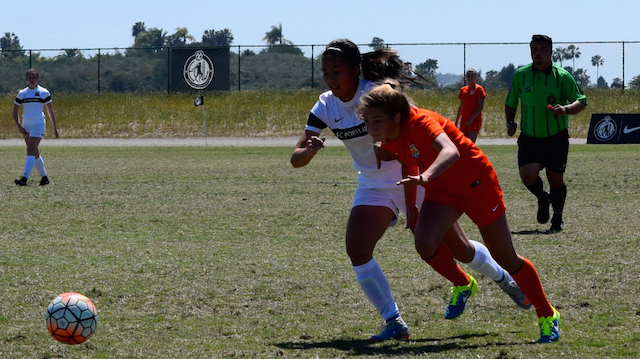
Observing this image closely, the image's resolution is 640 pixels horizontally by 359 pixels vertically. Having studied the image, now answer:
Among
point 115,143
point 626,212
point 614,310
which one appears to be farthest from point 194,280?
point 115,143

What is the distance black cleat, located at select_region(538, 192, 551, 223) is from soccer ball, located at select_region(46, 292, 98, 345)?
6069mm

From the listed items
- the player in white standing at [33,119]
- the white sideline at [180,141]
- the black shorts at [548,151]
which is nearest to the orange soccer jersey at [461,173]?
the black shorts at [548,151]

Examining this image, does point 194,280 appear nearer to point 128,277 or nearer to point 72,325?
point 128,277

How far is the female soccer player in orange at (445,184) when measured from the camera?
4.62 meters

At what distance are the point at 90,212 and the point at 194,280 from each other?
4.90m

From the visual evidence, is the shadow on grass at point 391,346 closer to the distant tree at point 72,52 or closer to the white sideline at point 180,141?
the white sideline at point 180,141

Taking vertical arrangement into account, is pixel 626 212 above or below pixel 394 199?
below

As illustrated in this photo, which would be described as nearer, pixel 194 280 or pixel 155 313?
pixel 155 313

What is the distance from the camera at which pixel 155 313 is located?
5582mm

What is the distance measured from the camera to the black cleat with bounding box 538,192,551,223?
9531 millimetres

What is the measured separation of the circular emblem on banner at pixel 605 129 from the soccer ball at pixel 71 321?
2345 centimetres

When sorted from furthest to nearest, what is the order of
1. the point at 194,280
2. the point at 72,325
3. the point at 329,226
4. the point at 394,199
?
the point at 329,226, the point at 194,280, the point at 394,199, the point at 72,325

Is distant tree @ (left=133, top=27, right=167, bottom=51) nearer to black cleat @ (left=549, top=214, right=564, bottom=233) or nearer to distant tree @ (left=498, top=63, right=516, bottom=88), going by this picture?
distant tree @ (left=498, top=63, right=516, bottom=88)

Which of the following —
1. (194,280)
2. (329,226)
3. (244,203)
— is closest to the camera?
(194,280)
